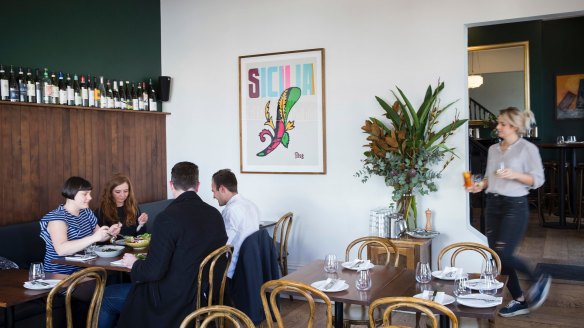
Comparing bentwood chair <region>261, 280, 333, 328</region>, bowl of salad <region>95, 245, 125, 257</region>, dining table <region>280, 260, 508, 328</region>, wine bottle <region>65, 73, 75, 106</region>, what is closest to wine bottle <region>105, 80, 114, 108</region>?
wine bottle <region>65, 73, 75, 106</region>

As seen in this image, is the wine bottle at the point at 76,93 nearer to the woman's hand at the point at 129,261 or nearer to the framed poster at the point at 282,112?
the framed poster at the point at 282,112

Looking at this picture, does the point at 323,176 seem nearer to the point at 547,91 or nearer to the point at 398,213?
the point at 398,213

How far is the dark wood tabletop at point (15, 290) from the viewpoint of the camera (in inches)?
111

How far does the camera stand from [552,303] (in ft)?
16.0

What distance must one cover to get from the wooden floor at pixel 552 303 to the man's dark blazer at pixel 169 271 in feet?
5.19

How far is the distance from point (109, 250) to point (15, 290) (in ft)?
3.13

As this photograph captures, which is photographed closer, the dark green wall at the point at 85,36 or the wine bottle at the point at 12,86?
the wine bottle at the point at 12,86

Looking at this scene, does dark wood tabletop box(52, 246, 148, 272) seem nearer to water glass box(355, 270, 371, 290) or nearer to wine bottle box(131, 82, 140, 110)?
water glass box(355, 270, 371, 290)

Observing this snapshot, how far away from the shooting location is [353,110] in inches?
213

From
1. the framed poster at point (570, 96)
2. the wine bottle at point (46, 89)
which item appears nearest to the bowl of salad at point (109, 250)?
Result: the wine bottle at point (46, 89)

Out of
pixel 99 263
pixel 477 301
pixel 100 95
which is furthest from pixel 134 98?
pixel 477 301

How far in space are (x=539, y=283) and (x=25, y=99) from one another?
4937 millimetres

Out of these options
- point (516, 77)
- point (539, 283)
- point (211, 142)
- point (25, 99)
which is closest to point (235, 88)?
point (211, 142)

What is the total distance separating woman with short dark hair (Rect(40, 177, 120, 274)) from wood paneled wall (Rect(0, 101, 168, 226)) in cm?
104
